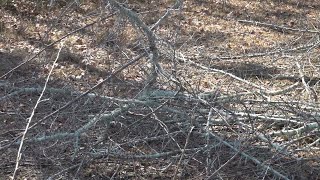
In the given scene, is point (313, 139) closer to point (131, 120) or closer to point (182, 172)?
point (182, 172)

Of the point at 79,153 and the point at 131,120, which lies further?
the point at 131,120

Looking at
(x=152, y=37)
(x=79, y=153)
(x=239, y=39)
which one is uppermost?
(x=152, y=37)

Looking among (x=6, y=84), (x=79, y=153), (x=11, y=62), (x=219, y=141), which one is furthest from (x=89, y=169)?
(x=11, y=62)

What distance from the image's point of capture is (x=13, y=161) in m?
4.09

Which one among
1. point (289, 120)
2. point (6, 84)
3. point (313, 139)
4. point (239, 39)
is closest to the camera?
point (289, 120)

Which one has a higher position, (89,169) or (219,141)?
(219,141)

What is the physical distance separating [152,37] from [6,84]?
5.05 ft

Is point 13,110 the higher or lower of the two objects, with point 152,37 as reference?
lower

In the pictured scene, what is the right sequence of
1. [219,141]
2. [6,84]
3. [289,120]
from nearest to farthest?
[219,141] → [289,120] → [6,84]

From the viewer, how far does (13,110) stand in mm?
4676

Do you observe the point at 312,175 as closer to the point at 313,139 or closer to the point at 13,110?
the point at 313,139

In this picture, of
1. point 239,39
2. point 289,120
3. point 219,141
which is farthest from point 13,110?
point 239,39

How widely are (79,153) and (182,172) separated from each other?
2.46 ft

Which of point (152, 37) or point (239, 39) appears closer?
point (152, 37)
